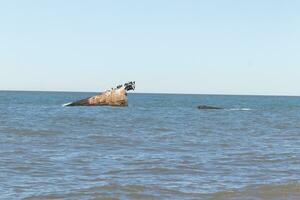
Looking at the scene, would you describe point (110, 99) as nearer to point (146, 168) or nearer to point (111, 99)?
point (111, 99)

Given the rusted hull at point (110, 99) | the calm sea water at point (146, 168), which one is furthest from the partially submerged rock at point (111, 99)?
the calm sea water at point (146, 168)

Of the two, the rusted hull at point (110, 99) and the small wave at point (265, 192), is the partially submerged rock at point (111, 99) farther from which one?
the small wave at point (265, 192)

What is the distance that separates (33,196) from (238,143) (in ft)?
47.0

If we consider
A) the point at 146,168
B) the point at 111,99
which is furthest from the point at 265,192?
the point at 111,99

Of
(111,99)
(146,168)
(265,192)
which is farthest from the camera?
(111,99)

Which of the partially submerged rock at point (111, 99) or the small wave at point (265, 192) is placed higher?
A: the partially submerged rock at point (111, 99)


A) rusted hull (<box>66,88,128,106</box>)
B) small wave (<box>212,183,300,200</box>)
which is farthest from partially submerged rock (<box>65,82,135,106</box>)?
small wave (<box>212,183,300,200</box>)

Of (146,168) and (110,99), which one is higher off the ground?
(110,99)

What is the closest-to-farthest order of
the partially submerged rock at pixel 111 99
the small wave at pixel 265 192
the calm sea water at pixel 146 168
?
the small wave at pixel 265 192, the calm sea water at pixel 146 168, the partially submerged rock at pixel 111 99

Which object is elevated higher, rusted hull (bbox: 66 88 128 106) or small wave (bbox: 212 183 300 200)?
rusted hull (bbox: 66 88 128 106)

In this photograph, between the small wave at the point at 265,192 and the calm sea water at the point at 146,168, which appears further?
the calm sea water at the point at 146,168

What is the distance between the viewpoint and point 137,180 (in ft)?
45.0

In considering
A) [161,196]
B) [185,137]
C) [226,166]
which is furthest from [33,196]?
[185,137]

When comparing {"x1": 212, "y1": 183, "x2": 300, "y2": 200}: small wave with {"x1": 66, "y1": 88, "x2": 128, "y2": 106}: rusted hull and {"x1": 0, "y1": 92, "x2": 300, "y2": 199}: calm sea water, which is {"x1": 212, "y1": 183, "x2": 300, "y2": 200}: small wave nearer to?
{"x1": 0, "y1": 92, "x2": 300, "y2": 199}: calm sea water
